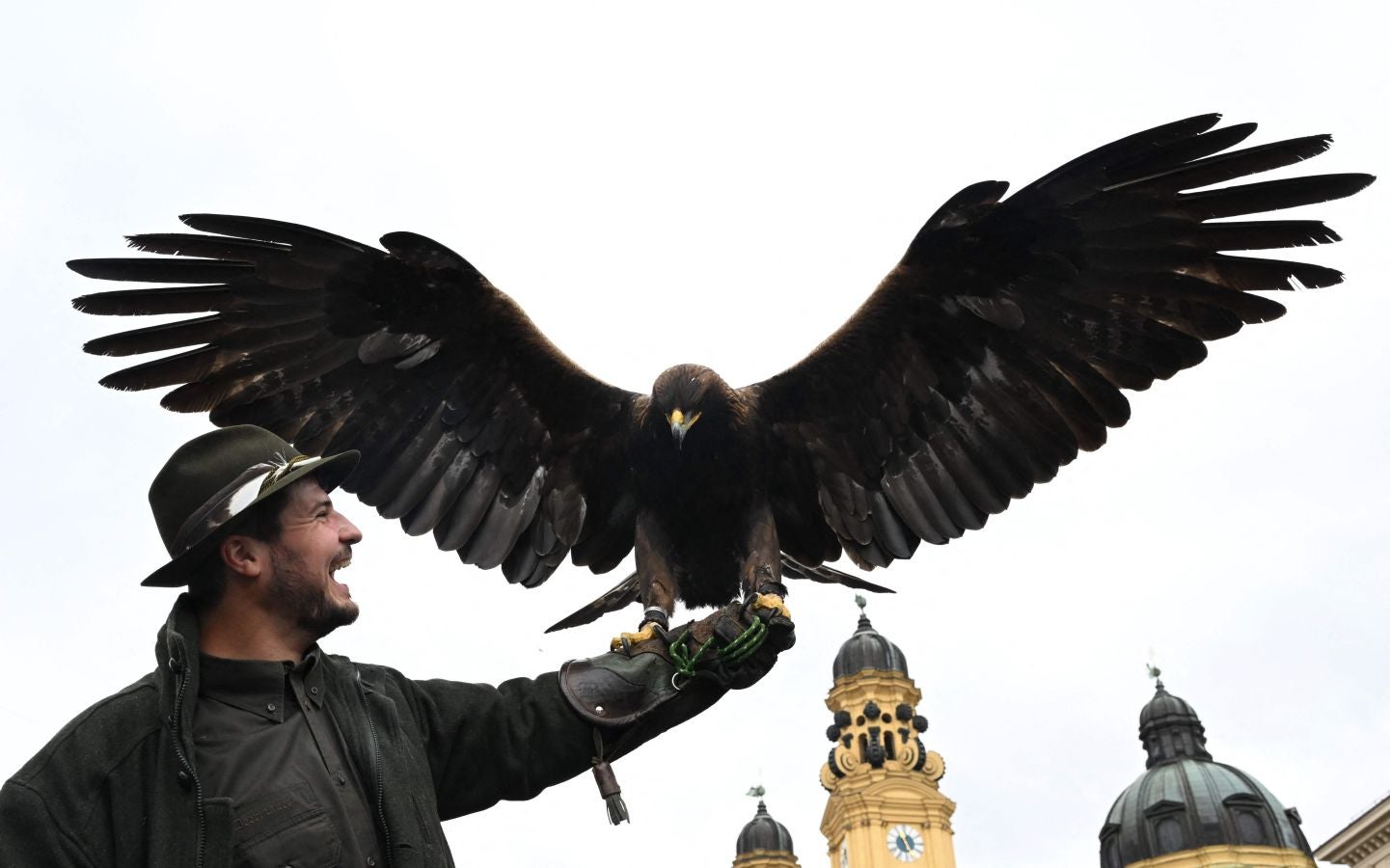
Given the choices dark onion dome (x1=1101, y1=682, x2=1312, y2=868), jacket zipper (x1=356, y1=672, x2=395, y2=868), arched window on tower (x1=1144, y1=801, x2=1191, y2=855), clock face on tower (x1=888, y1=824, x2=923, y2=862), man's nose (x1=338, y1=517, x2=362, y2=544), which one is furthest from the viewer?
arched window on tower (x1=1144, y1=801, x2=1191, y2=855)

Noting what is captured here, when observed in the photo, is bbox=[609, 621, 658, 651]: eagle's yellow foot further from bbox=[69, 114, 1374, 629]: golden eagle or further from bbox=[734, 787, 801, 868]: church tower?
bbox=[734, 787, 801, 868]: church tower

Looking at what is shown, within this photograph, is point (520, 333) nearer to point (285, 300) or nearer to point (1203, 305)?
point (285, 300)

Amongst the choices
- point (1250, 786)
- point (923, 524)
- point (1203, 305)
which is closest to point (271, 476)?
point (923, 524)

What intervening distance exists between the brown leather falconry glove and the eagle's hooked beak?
114cm

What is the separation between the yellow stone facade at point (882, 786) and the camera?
49062 millimetres

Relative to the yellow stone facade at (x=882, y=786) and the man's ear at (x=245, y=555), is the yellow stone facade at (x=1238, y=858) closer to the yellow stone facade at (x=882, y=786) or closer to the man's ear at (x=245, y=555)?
the yellow stone facade at (x=882, y=786)

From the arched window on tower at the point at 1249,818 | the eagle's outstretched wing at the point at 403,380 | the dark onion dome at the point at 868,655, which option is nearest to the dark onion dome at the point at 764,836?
the dark onion dome at the point at 868,655

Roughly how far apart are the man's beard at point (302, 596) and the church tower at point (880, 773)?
157ft

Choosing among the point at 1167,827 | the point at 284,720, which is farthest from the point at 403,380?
the point at 1167,827

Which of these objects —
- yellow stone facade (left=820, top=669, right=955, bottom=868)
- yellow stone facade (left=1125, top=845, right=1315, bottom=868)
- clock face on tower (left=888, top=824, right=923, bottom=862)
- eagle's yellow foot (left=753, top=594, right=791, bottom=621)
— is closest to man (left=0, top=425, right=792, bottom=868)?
eagle's yellow foot (left=753, top=594, right=791, bottom=621)

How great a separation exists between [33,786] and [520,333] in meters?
2.99

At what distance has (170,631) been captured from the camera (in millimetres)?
3068

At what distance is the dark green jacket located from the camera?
283 cm

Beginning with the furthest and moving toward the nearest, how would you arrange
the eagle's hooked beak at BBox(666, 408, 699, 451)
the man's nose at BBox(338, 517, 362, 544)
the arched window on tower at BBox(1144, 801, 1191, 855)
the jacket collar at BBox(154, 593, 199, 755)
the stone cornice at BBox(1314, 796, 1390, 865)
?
the arched window on tower at BBox(1144, 801, 1191, 855), the stone cornice at BBox(1314, 796, 1390, 865), the eagle's hooked beak at BBox(666, 408, 699, 451), the man's nose at BBox(338, 517, 362, 544), the jacket collar at BBox(154, 593, 199, 755)
